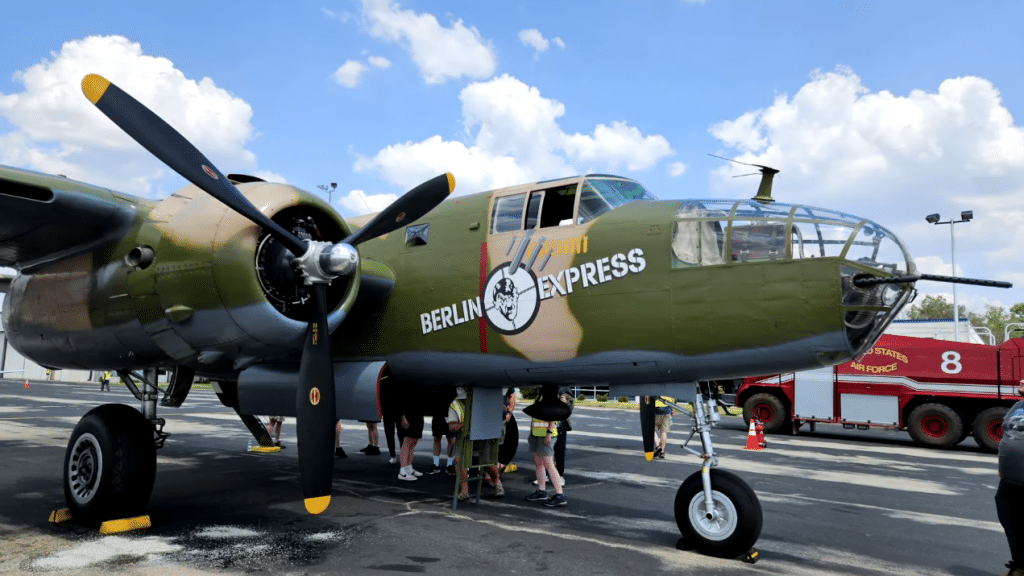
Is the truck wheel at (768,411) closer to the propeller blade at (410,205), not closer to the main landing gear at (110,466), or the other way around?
the propeller blade at (410,205)

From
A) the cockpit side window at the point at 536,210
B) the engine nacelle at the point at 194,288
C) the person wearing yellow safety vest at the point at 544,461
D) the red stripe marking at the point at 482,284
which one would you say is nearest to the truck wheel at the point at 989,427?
the person wearing yellow safety vest at the point at 544,461

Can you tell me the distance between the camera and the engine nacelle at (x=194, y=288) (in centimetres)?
721

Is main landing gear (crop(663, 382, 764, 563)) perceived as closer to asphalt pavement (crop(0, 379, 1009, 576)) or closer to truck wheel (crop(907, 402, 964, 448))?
asphalt pavement (crop(0, 379, 1009, 576))

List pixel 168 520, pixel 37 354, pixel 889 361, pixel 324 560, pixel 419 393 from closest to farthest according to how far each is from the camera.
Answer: pixel 324 560, pixel 168 520, pixel 37 354, pixel 419 393, pixel 889 361

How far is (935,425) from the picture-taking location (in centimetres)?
1931

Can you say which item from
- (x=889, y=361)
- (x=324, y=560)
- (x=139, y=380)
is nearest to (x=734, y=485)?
(x=324, y=560)

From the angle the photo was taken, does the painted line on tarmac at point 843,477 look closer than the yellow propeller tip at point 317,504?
No

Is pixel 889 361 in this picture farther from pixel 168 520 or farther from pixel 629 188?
pixel 168 520

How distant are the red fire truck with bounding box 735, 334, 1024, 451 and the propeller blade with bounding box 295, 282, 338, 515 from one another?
1586cm

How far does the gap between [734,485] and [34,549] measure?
7037mm

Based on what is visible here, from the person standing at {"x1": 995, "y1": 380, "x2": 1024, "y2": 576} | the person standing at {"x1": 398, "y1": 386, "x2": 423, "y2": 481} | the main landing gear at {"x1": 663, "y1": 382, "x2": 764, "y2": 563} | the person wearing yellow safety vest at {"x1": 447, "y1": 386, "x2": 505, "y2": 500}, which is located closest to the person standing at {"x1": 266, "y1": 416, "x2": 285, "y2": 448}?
the person standing at {"x1": 398, "y1": 386, "x2": 423, "y2": 481}

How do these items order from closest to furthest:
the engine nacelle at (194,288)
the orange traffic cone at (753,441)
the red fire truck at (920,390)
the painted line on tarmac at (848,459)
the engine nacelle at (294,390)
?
the engine nacelle at (194,288), the engine nacelle at (294,390), the painted line on tarmac at (848,459), the orange traffic cone at (753,441), the red fire truck at (920,390)

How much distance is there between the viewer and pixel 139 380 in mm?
9266

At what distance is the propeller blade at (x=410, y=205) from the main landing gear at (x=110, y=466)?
3.60 m
